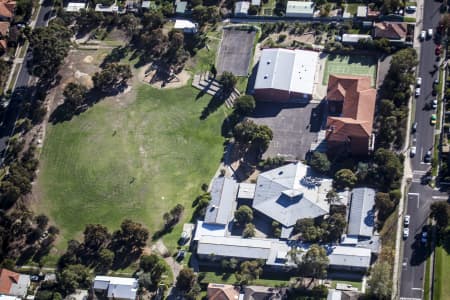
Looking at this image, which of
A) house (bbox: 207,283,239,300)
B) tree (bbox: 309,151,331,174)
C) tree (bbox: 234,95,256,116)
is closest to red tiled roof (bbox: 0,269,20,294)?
house (bbox: 207,283,239,300)

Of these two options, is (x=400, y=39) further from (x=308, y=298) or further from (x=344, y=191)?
(x=308, y=298)

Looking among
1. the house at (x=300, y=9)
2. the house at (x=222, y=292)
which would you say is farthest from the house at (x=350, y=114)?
the house at (x=222, y=292)

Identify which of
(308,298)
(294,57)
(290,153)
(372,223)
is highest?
(294,57)

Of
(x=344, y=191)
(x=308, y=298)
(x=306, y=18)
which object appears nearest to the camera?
(x=308, y=298)

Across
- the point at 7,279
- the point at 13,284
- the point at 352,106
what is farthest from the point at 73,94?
the point at 352,106

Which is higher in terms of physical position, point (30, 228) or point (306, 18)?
point (306, 18)

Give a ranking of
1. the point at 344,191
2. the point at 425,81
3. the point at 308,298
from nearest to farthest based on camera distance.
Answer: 1. the point at 308,298
2. the point at 344,191
3. the point at 425,81

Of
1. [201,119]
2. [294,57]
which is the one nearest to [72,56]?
[201,119]
